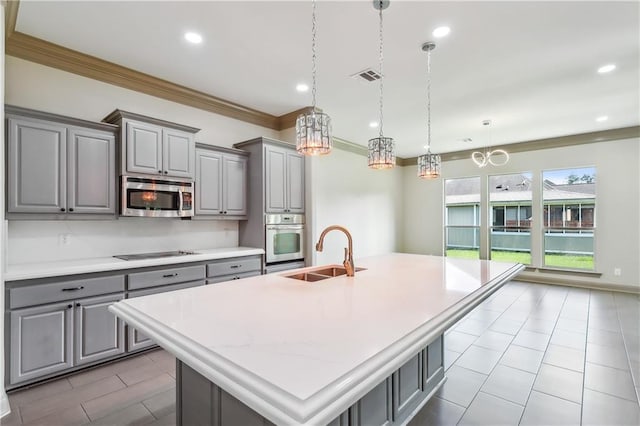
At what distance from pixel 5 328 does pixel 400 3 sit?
3.72m

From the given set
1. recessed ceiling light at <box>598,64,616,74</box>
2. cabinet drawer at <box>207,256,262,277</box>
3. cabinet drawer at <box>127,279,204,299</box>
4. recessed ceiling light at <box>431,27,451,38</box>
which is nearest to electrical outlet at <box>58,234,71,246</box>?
cabinet drawer at <box>127,279,204,299</box>

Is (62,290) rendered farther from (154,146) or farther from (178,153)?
(178,153)

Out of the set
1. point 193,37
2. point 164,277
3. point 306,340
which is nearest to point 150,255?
point 164,277

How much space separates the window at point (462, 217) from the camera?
7.10 m

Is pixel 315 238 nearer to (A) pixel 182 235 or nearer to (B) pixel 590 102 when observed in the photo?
(A) pixel 182 235

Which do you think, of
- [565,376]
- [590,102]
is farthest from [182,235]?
[590,102]

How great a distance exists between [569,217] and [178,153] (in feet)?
22.3

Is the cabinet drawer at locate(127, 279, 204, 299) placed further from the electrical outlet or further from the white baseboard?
the white baseboard

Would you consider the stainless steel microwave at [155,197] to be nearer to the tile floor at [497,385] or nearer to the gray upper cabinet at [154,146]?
the gray upper cabinet at [154,146]

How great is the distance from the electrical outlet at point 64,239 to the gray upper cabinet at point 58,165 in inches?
13.7

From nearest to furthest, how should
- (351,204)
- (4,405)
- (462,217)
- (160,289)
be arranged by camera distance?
(4,405)
(160,289)
(351,204)
(462,217)

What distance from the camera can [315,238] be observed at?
15.3 feet

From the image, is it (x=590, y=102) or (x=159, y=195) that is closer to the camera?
(x=159, y=195)

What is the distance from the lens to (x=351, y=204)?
6.23 metres
